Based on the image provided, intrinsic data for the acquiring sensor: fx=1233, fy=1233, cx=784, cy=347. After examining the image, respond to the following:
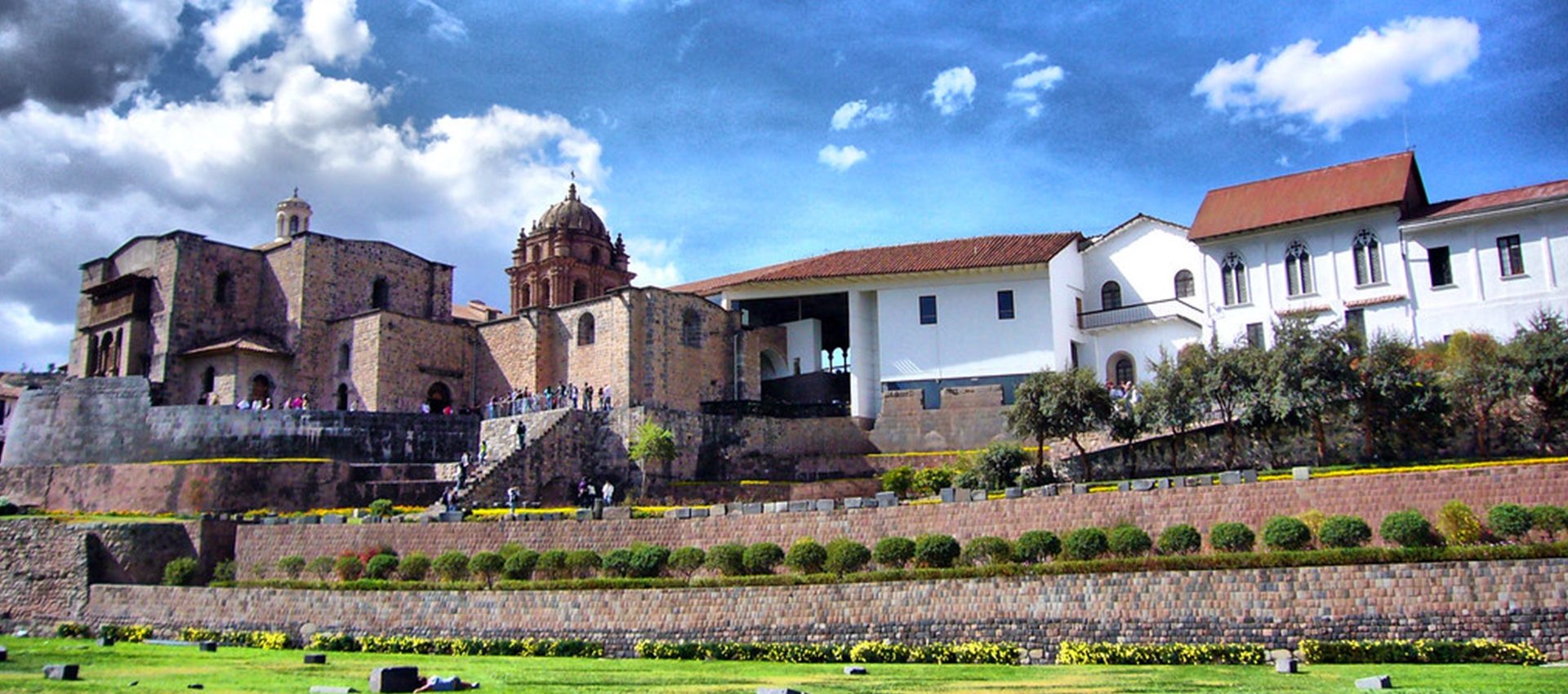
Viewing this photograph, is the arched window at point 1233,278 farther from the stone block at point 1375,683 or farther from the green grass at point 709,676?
the stone block at point 1375,683

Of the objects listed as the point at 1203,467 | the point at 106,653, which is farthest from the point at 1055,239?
the point at 106,653

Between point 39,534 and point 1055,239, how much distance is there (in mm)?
32592

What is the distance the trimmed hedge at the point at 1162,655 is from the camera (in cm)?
1980

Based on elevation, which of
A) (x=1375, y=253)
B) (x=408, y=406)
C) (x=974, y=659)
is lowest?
(x=974, y=659)

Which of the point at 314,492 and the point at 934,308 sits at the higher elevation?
the point at 934,308

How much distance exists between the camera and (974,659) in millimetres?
21422

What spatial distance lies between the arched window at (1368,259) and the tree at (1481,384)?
8.14 metres

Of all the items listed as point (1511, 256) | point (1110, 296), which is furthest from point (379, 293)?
point (1511, 256)

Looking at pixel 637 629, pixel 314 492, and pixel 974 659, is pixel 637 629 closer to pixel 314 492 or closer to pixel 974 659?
pixel 974 659

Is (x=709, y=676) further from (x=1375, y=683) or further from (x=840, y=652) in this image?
(x=1375, y=683)

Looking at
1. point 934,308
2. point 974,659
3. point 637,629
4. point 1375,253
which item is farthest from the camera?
point 934,308

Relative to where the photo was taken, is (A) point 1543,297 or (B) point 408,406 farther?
(B) point 408,406

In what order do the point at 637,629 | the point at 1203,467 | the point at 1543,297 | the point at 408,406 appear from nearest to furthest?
1. the point at 637,629
2. the point at 1203,467
3. the point at 1543,297
4. the point at 408,406

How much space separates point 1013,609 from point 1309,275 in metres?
20.9
